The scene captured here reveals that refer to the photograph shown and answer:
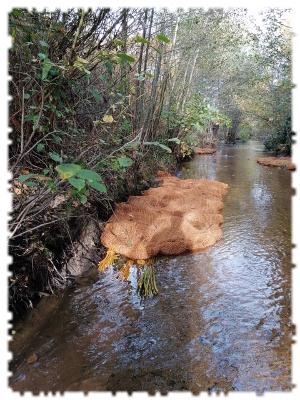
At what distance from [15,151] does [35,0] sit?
1420 mm

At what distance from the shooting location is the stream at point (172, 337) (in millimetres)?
1988

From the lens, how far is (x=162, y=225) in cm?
436

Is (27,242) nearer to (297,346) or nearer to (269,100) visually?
(297,346)

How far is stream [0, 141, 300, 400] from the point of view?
1988 millimetres

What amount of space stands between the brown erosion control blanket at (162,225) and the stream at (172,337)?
277mm

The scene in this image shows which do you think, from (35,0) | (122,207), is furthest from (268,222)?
(35,0)

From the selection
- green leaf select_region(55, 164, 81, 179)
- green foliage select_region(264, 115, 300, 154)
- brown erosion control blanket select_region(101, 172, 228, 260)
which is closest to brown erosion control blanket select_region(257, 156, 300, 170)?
green foliage select_region(264, 115, 300, 154)

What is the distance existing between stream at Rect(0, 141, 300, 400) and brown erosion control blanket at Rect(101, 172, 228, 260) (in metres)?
0.28

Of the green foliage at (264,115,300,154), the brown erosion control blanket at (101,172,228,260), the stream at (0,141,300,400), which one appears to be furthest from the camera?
the green foliage at (264,115,300,154)

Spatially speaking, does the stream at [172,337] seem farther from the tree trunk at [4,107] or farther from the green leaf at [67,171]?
the green leaf at [67,171]

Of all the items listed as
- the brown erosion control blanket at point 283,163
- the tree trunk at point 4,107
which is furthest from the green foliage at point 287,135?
the tree trunk at point 4,107

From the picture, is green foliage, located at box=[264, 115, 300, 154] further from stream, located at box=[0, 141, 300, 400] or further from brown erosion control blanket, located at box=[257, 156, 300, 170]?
stream, located at box=[0, 141, 300, 400]

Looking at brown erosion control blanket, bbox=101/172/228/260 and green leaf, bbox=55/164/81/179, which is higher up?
green leaf, bbox=55/164/81/179

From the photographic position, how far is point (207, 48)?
14312 millimetres
